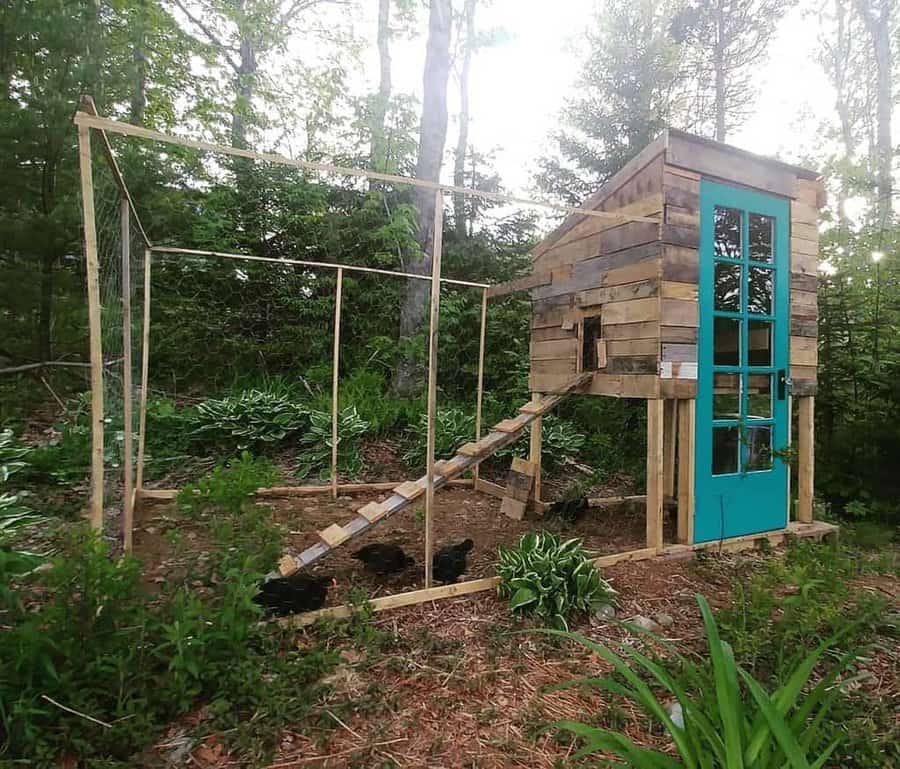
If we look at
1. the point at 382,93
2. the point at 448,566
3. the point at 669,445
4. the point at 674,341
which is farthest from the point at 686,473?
the point at 382,93

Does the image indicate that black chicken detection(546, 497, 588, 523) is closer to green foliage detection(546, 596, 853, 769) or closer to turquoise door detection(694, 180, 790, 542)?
turquoise door detection(694, 180, 790, 542)

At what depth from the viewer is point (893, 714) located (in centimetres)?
176

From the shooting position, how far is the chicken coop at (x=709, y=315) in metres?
3.23

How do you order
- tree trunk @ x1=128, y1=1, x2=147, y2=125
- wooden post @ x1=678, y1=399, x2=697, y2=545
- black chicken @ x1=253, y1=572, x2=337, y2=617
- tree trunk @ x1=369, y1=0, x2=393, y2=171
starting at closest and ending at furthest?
black chicken @ x1=253, y1=572, x2=337, y2=617 < wooden post @ x1=678, y1=399, x2=697, y2=545 < tree trunk @ x1=128, y1=1, x2=147, y2=125 < tree trunk @ x1=369, y1=0, x2=393, y2=171

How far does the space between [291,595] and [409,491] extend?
804 mm

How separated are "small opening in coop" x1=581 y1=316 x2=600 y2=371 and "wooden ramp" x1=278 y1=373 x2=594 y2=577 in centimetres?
35

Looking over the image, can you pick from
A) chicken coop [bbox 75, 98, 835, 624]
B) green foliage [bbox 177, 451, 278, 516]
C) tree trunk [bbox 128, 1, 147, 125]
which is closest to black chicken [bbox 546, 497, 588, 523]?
chicken coop [bbox 75, 98, 835, 624]

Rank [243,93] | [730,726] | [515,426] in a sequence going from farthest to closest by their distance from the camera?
[243,93] < [515,426] < [730,726]

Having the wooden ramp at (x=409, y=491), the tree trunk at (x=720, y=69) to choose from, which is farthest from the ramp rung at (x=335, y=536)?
the tree trunk at (x=720, y=69)

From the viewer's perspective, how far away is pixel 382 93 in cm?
970

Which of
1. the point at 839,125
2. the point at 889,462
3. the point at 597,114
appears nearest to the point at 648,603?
the point at 889,462

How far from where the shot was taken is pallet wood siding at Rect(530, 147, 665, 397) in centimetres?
323

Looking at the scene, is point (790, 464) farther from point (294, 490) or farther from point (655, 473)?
point (294, 490)

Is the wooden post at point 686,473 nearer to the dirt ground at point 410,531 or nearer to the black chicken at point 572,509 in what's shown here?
the dirt ground at point 410,531
